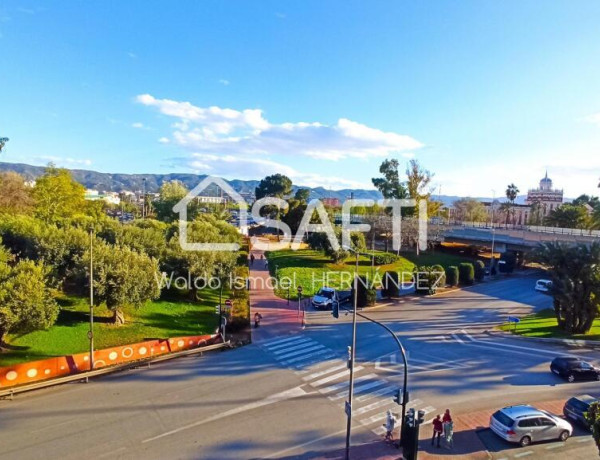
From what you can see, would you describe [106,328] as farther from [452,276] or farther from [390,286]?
[452,276]

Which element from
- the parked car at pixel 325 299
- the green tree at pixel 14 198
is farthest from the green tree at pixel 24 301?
the green tree at pixel 14 198

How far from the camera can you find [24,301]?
1927 cm

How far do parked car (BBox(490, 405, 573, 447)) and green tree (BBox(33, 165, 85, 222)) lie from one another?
55313 millimetres

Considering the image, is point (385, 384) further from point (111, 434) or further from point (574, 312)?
point (574, 312)

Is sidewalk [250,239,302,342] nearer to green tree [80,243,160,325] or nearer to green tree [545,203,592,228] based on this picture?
green tree [80,243,160,325]

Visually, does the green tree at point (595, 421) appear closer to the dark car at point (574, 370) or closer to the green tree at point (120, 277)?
the dark car at point (574, 370)

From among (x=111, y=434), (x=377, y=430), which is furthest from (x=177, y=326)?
(x=377, y=430)

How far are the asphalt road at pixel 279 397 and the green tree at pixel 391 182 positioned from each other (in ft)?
138

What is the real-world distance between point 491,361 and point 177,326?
65.5ft

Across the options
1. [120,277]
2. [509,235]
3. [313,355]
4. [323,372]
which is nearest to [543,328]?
[313,355]

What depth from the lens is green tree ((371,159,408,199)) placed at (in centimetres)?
6712

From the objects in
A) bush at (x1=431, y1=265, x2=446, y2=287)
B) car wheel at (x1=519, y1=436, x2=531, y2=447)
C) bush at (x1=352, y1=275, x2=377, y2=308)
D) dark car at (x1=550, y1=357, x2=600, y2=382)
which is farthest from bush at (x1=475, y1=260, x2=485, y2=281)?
car wheel at (x1=519, y1=436, x2=531, y2=447)

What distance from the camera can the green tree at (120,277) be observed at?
2364 centimetres

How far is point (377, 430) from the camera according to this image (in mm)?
14922
